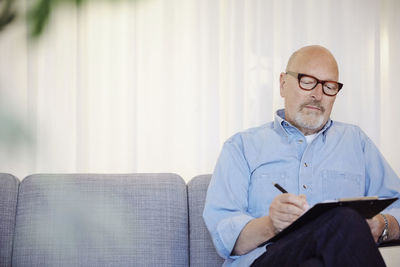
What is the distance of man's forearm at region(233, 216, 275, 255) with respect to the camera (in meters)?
1.61

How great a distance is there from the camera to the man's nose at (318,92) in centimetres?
204

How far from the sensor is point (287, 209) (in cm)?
146

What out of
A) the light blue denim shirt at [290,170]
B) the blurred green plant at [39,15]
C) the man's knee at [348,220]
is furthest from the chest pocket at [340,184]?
the blurred green plant at [39,15]

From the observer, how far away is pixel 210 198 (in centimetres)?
183

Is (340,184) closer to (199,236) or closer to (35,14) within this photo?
(199,236)

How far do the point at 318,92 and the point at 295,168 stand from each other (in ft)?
1.05

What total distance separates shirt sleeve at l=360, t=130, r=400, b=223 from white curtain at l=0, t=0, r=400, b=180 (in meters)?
0.62

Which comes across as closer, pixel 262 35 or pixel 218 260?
pixel 218 260

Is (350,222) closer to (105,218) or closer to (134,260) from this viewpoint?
(134,260)

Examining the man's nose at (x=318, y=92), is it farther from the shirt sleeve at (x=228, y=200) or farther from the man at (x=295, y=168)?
the shirt sleeve at (x=228, y=200)

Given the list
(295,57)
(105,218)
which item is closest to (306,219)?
(295,57)

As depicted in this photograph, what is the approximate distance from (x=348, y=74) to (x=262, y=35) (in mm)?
485

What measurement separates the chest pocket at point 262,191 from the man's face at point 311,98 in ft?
0.79

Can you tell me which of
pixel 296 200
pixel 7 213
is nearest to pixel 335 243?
pixel 296 200
